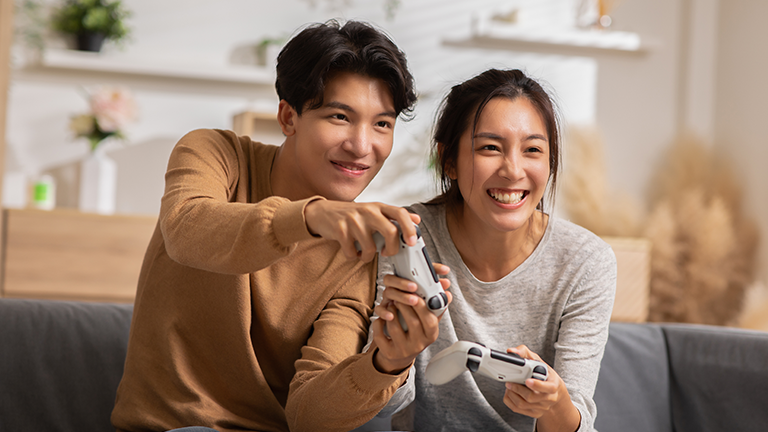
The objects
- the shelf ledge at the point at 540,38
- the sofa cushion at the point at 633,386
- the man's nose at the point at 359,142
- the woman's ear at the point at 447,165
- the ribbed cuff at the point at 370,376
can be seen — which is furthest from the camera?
the shelf ledge at the point at 540,38

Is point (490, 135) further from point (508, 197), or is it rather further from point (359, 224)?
point (359, 224)

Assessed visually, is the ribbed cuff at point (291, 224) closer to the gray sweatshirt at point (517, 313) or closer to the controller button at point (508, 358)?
the controller button at point (508, 358)

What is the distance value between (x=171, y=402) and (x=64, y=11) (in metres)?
2.58

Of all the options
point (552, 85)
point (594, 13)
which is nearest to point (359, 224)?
point (552, 85)

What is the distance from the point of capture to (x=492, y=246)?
55.0 inches

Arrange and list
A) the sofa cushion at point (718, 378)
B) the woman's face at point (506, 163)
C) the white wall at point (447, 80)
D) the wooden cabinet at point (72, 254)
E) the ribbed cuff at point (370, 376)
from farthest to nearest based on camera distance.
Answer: the white wall at point (447, 80) → the wooden cabinet at point (72, 254) → the sofa cushion at point (718, 378) → the woman's face at point (506, 163) → the ribbed cuff at point (370, 376)

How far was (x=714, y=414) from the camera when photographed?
1645 mm

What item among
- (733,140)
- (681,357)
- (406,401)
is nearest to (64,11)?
(406,401)

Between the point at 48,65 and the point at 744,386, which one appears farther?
the point at 48,65

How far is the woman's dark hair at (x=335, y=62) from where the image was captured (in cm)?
121

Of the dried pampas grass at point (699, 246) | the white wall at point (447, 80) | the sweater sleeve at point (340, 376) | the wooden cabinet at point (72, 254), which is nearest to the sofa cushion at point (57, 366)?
the sweater sleeve at point (340, 376)

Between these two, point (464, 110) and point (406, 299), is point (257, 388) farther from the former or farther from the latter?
point (464, 110)

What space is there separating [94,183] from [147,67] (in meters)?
0.61

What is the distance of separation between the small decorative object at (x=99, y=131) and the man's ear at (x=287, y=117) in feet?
6.51
